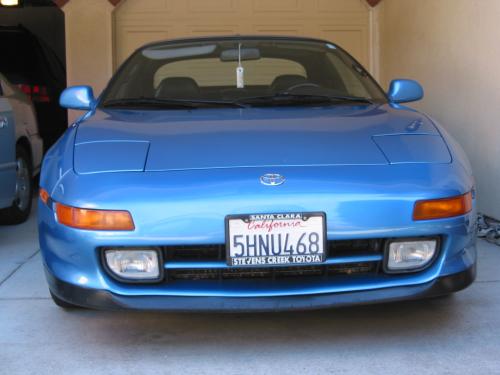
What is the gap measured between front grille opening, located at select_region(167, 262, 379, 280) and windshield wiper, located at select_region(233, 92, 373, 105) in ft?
3.84

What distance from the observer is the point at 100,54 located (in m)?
9.32

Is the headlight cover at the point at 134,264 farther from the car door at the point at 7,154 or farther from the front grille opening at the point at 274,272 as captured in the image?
the car door at the point at 7,154

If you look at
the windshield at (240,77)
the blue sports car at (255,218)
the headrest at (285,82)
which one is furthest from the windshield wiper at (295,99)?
the blue sports car at (255,218)

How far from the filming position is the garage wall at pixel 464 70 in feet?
18.8

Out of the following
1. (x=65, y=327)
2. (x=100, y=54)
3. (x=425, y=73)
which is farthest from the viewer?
(x=100, y=54)

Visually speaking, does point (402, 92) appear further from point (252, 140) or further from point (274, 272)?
point (274, 272)

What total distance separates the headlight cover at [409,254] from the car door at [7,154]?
10.8 ft

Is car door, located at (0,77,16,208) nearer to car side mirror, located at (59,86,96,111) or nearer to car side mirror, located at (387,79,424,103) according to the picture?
car side mirror, located at (59,86,96,111)

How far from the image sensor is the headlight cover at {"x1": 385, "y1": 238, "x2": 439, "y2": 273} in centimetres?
296

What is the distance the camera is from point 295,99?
12.9 feet

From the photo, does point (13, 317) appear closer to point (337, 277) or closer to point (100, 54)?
point (337, 277)

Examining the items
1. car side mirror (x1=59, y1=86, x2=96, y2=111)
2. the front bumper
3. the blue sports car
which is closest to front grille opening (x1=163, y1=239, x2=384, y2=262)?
the blue sports car

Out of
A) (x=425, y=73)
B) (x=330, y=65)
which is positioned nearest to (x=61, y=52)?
(x=425, y=73)

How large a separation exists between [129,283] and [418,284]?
3.61ft
